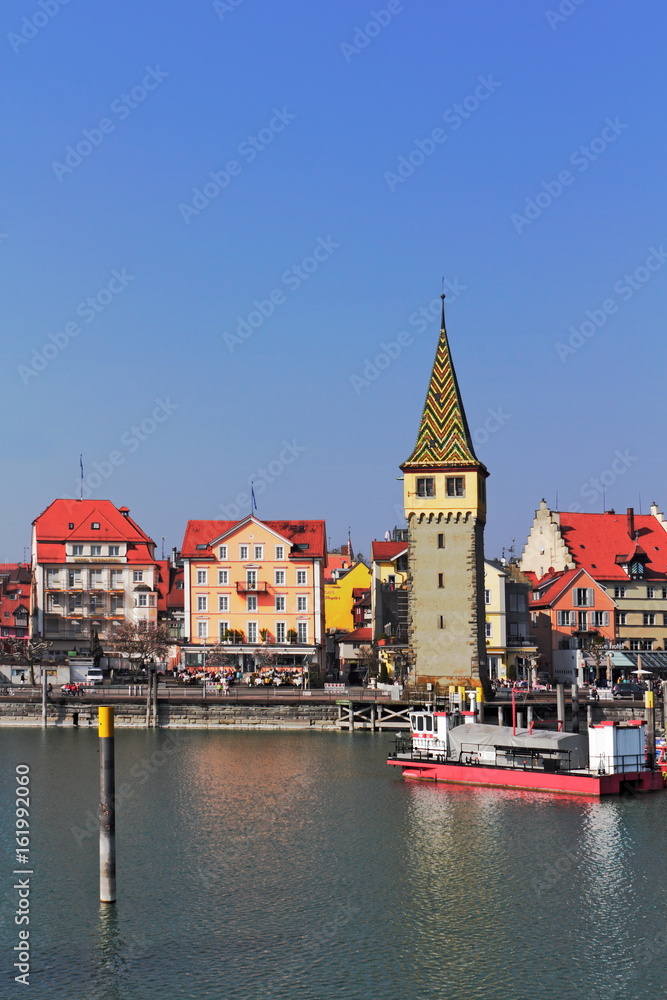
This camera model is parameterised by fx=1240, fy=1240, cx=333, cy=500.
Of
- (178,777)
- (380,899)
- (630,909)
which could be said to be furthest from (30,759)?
(630,909)

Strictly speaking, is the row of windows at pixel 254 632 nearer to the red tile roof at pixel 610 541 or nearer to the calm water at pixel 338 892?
the red tile roof at pixel 610 541

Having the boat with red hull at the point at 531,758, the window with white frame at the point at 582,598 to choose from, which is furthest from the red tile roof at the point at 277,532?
the boat with red hull at the point at 531,758

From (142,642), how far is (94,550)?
1449 centimetres

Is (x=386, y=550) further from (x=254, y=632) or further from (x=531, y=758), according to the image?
(x=531, y=758)

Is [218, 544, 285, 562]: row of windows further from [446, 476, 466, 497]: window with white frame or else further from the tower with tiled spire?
[446, 476, 466, 497]: window with white frame

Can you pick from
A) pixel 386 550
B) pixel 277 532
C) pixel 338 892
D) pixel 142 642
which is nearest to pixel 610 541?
pixel 386 550

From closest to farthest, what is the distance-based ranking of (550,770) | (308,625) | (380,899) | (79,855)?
(380,899)
(79,855)
(550,770)
(308,625)

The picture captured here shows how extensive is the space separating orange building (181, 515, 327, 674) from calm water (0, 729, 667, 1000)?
4929 cm

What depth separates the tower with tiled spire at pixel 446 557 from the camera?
9212 cm

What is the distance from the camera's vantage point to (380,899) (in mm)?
40156

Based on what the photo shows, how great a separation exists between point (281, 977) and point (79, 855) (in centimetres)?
1562

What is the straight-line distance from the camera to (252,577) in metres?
116

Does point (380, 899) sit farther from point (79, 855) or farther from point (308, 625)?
point (308, 625)
